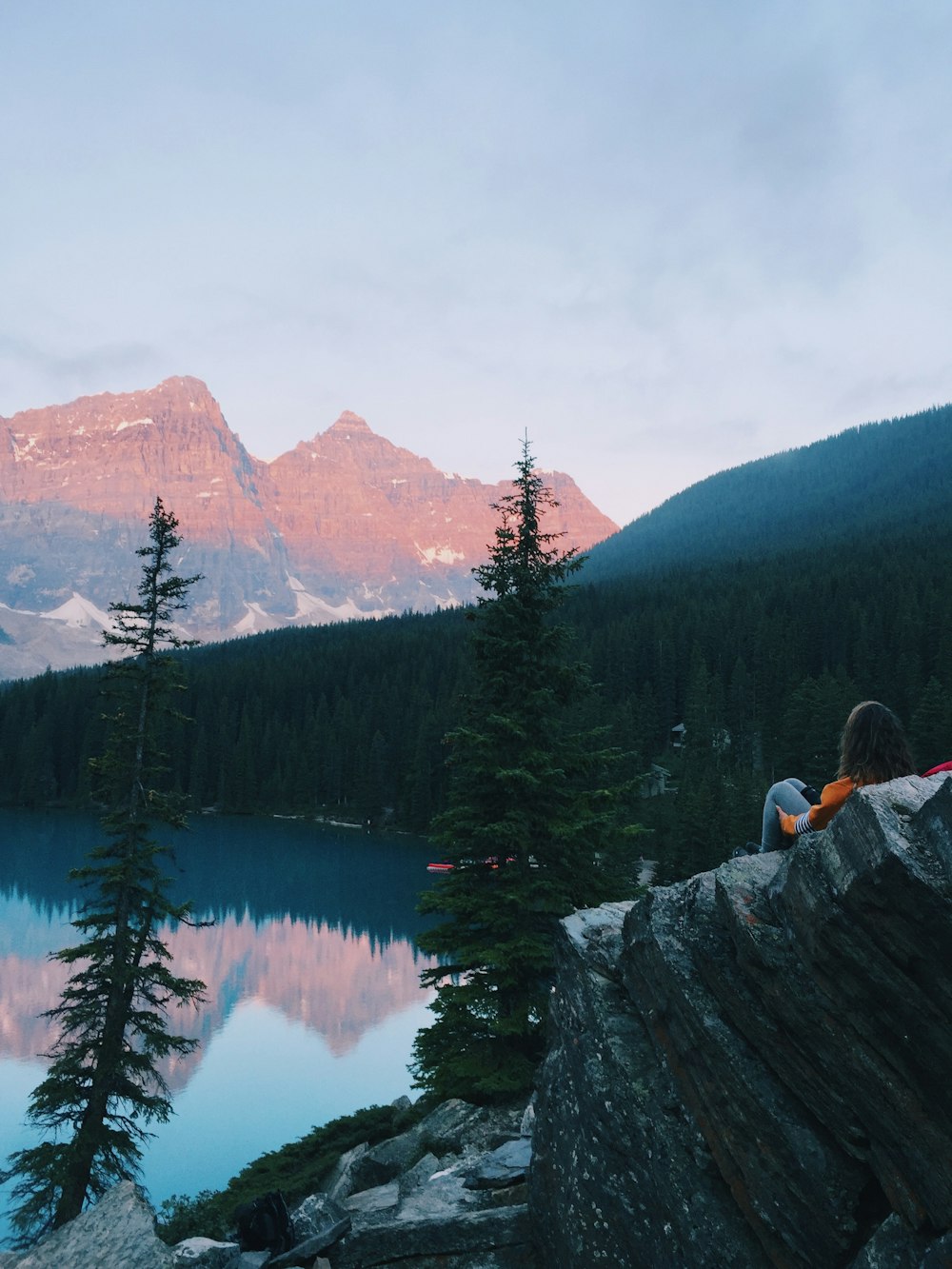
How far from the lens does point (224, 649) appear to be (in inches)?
7702

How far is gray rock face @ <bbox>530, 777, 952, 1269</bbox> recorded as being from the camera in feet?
16.2

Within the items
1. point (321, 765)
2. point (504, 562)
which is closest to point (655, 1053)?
point (504, 562)

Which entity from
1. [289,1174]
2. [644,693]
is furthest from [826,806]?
[644,693]

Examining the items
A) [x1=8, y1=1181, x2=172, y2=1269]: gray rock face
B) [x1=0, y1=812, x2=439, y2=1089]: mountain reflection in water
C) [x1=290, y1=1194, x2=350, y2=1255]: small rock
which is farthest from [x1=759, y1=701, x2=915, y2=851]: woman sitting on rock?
[x1=0, y1=812, x2=439, y2=1089]: mountain reflection in water

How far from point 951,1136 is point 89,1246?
31.7ft

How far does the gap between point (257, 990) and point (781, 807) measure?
48186mm

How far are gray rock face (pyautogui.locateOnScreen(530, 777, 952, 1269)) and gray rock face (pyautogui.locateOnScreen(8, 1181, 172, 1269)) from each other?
4830 mm

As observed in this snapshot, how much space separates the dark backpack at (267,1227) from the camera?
9209 mm

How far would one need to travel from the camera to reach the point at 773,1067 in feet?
19.9

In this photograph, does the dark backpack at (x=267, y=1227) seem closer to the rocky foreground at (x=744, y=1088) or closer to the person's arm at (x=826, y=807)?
the rocky foreground at (x=744, y=1088)

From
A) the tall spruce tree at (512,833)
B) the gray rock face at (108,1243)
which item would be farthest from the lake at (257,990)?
the gray rock face at (108,1243)

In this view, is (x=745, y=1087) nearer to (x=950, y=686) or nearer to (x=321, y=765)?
(x=950, y=686)

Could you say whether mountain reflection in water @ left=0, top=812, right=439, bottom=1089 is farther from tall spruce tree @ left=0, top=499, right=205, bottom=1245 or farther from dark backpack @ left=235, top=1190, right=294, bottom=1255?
dark backpack @ left=235, top=1190, right=294, bottom=1255

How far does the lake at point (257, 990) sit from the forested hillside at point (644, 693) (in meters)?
20.6
